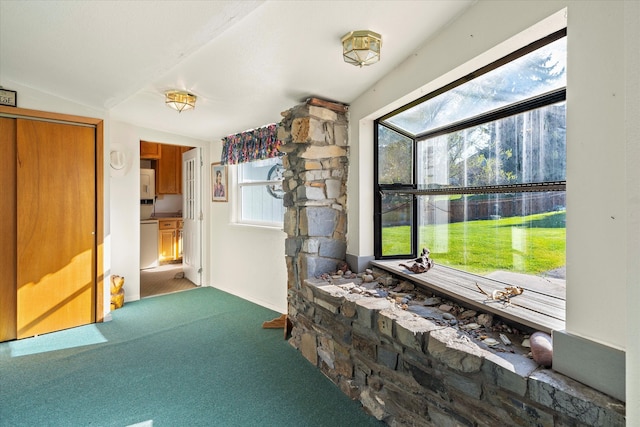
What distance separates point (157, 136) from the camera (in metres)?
4.05

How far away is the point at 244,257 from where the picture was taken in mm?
3953

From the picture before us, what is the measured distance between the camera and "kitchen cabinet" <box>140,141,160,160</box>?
19.1 ft

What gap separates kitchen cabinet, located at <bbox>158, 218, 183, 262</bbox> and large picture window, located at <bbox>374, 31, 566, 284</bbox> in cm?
486

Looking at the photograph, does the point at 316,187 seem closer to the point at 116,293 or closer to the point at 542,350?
the point at 542,350

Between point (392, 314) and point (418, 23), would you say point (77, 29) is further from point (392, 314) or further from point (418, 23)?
point (392, 314)

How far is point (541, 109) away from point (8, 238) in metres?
4.08

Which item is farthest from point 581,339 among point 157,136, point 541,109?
point 157,136

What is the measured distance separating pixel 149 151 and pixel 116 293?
3160mm

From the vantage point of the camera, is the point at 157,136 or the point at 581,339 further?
the point at 157,136

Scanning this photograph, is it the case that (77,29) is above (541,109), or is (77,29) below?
above

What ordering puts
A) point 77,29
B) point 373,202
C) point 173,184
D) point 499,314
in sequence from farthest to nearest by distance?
point 173,184 < point 373,202 < point 77,29 < point 499,314

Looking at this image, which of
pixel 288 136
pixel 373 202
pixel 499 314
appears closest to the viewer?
pixel 499 314

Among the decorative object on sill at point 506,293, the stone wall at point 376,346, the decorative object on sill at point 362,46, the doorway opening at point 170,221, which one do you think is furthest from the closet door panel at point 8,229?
the decorative object on sill at point 506,293

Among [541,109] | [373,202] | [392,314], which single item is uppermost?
[541,109]
